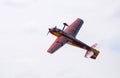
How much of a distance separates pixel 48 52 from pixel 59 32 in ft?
36.7

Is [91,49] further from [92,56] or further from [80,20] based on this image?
[80,20]

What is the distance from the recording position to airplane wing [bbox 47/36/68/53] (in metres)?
128

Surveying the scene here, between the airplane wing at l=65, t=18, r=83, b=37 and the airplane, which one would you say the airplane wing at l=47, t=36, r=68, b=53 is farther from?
the airplane wing at l=65, t=18, r=83, b=37

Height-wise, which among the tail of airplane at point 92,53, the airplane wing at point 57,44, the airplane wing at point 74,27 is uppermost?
the airplane wing at point 74,27

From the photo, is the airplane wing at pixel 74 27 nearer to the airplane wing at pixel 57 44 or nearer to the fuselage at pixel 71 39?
the fuselage at pixel 71 39

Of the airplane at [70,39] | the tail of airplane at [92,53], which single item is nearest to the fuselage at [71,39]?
the airplane at [70,39]

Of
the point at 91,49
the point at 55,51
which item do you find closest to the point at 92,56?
the point at 91,49

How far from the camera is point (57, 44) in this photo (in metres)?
130

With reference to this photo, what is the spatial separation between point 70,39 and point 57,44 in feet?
19.2

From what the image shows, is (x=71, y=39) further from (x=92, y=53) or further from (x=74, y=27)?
(x=92, y=53)

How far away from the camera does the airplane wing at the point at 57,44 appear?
5025 inches

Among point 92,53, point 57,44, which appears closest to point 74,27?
point 92,53

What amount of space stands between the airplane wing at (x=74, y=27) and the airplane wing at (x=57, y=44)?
469 cm

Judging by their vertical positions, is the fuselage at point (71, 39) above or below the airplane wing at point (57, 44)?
above
